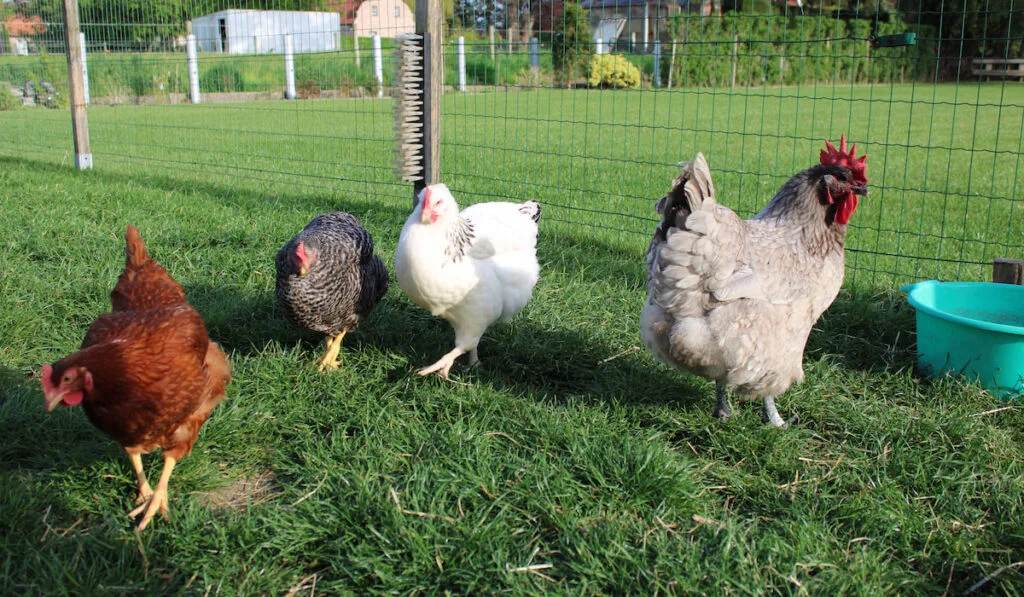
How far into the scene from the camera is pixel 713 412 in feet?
10.5

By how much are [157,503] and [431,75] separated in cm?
371

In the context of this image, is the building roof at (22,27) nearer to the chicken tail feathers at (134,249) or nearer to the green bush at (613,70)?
the green bush at (613,70)

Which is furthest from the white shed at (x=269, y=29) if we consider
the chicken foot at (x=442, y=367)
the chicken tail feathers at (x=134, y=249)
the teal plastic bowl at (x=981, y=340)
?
the teal plastic bowl at (x=981, y=340)

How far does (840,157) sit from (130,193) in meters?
6.11

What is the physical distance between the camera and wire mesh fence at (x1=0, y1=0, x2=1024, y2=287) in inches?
218

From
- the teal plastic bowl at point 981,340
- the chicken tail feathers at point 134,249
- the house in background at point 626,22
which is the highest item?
the house in background at point 626,22

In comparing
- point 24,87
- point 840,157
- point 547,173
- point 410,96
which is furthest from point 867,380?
point 24,87

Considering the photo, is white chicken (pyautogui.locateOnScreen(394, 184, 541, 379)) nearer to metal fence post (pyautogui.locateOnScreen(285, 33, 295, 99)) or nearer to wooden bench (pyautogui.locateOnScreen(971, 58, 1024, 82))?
wooden bench (pyautogui.locateOnScreen(971, 58, 1024, 82))

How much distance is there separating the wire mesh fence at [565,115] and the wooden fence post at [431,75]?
603mm

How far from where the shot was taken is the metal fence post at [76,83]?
8.24 metres

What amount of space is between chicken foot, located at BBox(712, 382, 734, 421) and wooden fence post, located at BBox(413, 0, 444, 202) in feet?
9.87

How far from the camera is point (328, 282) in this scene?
3.50m

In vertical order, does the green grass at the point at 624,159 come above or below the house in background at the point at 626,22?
below

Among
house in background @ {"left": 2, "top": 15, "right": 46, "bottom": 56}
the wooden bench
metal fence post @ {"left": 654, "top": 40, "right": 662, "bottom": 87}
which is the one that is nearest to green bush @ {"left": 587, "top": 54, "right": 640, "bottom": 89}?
metal fence post @ {"left": 654, "top": 40, "right": 662, "bottom": 87}
